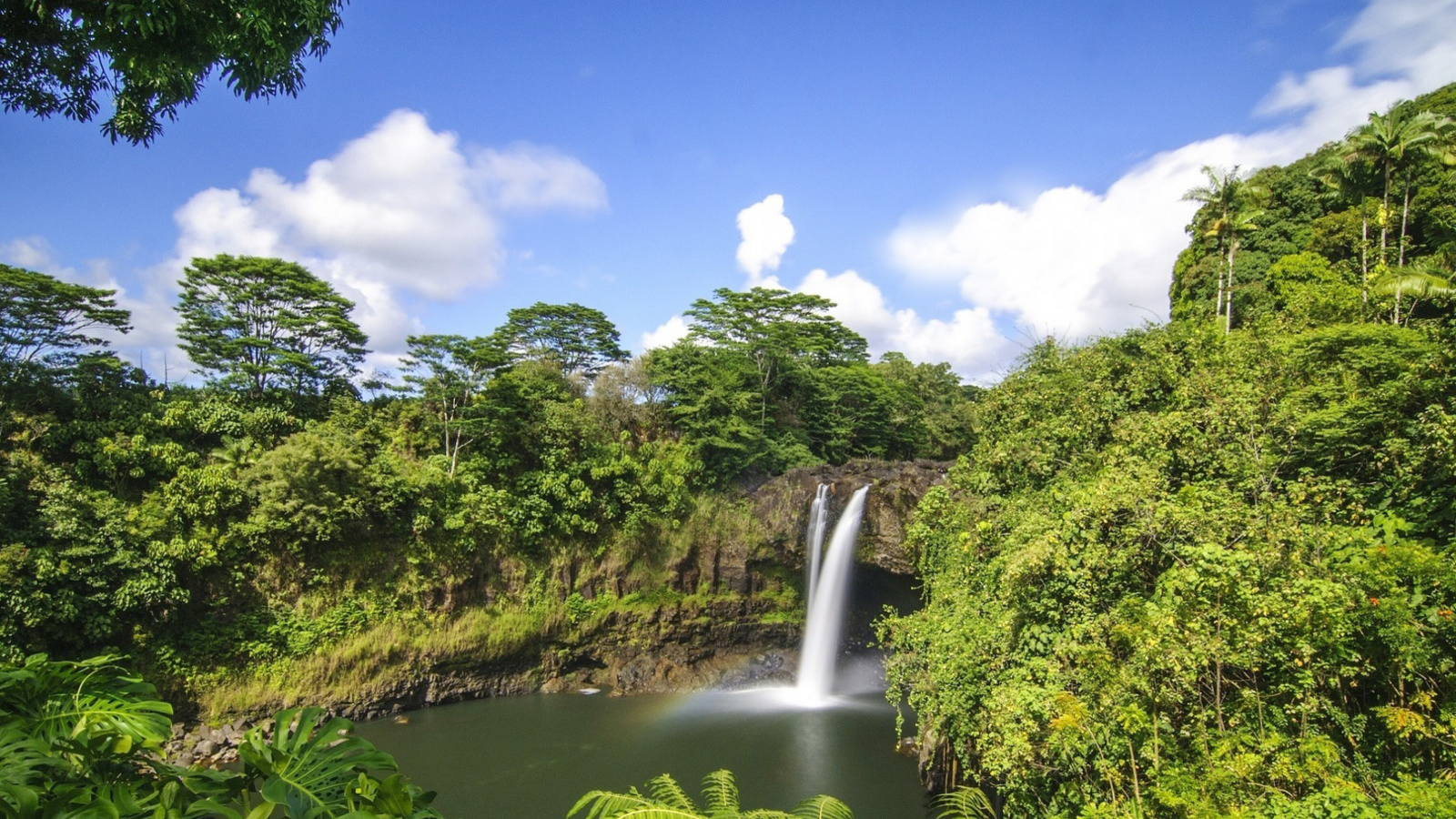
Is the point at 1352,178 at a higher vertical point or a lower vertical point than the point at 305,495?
higher

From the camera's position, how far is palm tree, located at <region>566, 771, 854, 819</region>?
2.49 metres

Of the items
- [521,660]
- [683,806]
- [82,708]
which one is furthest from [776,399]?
[82,708]

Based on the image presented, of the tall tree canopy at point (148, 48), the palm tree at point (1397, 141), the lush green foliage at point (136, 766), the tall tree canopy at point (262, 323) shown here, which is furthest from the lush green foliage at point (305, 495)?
the palm tree at point (1397, 141)

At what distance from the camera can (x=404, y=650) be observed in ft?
46.7

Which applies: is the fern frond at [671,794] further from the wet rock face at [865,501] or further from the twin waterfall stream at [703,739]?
the wet rock face at [865,501]

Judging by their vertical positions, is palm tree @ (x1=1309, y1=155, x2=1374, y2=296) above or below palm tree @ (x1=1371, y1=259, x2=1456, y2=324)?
above

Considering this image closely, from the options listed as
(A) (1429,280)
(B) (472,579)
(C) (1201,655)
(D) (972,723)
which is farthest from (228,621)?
(A) (1429,280)

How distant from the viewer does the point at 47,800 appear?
1322 millimetres

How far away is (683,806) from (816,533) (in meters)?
14.1

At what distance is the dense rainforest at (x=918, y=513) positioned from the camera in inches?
175

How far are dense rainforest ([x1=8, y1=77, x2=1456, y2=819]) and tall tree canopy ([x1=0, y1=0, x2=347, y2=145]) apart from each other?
9.31ft

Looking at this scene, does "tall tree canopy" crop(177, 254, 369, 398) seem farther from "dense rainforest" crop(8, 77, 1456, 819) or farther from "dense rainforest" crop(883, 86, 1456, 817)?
"dense rainforest" crop(883, 86, 1456, 817)

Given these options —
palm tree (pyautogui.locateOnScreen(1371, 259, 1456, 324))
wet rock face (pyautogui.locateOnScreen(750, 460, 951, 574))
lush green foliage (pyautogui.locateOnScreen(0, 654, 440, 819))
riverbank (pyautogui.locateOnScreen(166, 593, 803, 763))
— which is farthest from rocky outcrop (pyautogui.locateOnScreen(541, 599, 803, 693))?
lush green foliage (pyautogui.locateOnScreen(0, 654, 440, 819))

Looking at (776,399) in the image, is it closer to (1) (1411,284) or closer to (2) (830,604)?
(2) (830,604)
